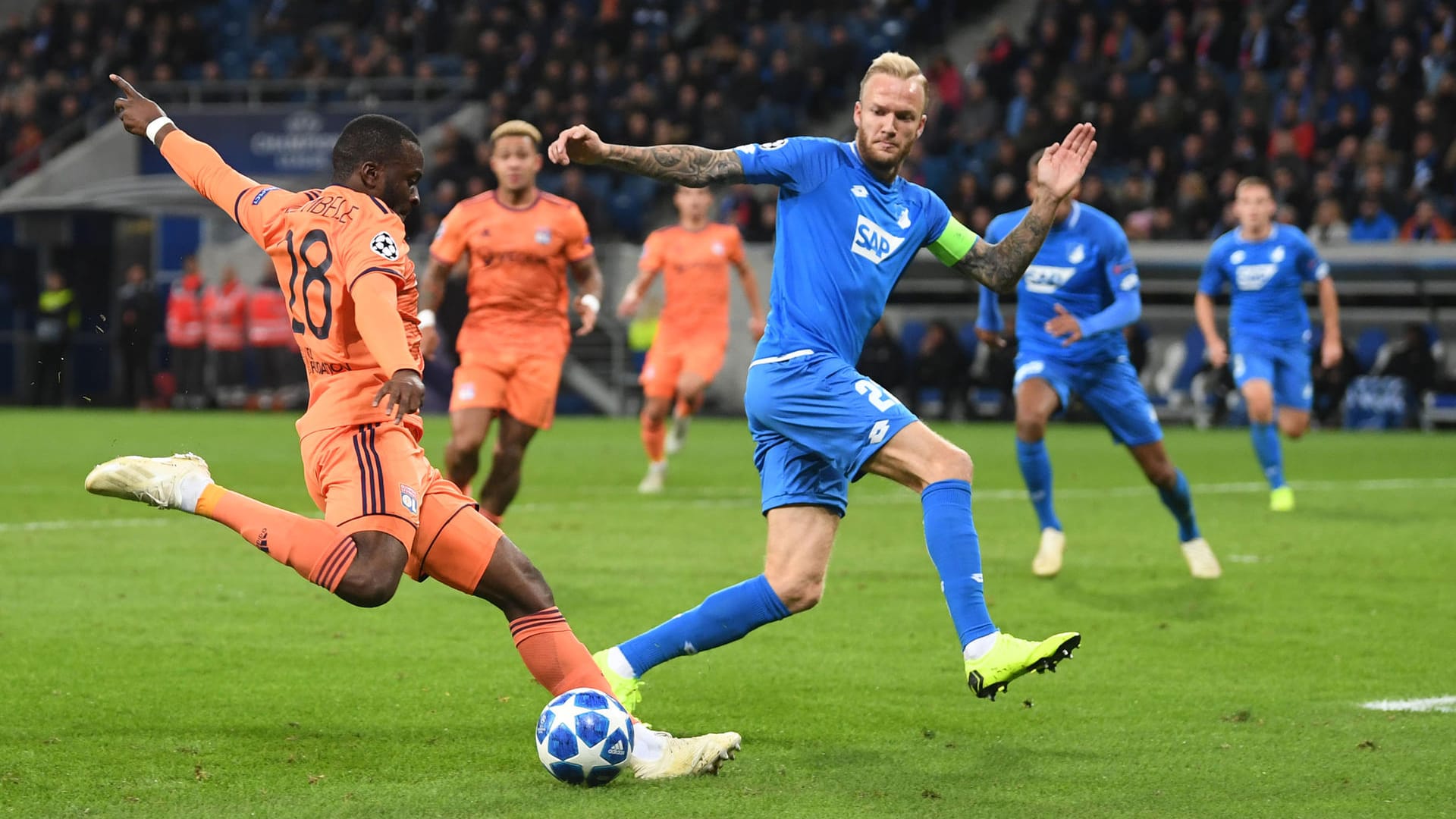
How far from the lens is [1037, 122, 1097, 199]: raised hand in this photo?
582 cm

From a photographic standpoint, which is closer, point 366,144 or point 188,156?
point 366,144

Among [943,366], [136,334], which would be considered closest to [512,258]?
[943,366]

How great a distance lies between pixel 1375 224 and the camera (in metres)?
22.8

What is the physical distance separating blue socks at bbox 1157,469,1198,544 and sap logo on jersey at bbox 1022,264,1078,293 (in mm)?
1261

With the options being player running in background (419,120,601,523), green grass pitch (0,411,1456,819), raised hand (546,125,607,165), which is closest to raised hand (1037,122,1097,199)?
raised hand (546,125,607,165)

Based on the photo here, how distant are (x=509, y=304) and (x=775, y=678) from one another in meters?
4.44

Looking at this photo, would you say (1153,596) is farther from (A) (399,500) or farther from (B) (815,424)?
(A) (399,500)

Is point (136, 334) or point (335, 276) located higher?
point (335, 276)

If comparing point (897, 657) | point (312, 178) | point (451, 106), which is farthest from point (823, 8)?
point (897, 657)

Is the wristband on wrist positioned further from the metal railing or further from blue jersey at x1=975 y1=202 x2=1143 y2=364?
the metal railing

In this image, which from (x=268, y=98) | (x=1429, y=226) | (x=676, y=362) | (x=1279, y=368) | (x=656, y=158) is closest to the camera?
(x=656, y=158)

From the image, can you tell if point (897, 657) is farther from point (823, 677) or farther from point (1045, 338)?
point (1045, 338)

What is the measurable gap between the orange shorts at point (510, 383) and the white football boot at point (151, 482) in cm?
500

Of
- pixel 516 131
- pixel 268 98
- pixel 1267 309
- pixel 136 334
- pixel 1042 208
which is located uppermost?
pixel 268 98
